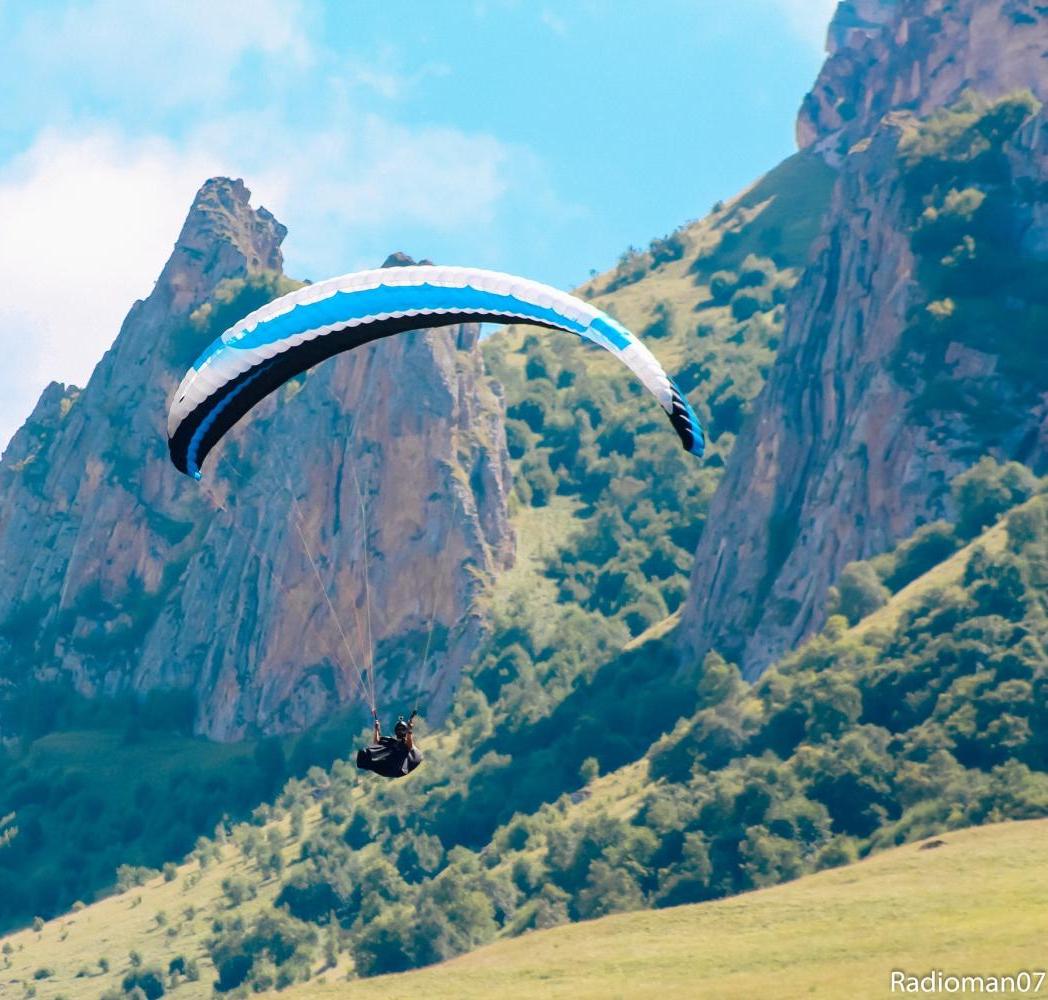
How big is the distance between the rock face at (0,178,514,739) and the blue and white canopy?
10108 cm

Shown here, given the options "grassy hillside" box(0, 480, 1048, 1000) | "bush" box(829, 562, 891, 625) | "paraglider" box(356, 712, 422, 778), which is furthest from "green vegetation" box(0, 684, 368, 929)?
"paraglider" box(356, 712, 422, 778)

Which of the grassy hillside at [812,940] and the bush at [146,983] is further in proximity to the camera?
the bush at [146,983]

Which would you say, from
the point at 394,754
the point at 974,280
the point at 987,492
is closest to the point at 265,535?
the point at 974,280

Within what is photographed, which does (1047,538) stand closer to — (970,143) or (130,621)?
(970,143)

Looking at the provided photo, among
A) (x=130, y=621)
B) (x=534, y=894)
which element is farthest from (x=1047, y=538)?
(x=130, y=621)

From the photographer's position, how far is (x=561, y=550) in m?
165

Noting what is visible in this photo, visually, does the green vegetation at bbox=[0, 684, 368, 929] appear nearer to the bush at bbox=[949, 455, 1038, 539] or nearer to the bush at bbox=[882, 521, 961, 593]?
the bush at bbox=[882, 521, 961, 593]

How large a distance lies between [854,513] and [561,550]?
36767mm

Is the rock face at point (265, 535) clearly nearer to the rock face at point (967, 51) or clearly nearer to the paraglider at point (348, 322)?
the rock face at point (967, 51)

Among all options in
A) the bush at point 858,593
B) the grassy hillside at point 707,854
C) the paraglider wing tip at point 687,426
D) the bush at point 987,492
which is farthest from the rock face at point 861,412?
the paraglider wing tip at point 687,426

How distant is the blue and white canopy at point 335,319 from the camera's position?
43562 mm

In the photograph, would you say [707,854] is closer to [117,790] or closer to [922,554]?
[922,554]

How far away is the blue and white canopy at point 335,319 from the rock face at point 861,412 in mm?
86424

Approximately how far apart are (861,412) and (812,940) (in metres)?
62.0
